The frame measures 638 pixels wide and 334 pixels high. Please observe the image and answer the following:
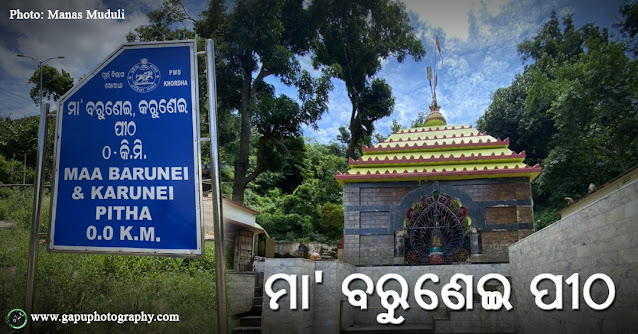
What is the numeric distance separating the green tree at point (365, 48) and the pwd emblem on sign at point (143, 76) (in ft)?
58.9

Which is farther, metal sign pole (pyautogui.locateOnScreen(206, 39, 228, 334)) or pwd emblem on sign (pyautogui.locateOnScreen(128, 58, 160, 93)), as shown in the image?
pwd emblem on sign (pyautogui.locateOnScreen(128, 58, 160, 93))

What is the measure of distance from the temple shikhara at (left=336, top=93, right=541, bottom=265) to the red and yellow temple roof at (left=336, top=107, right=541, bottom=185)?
2cm

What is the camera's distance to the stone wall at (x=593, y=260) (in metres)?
4.15

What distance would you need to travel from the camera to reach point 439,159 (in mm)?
10828

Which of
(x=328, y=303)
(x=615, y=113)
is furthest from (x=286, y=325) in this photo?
(x=615, y=113)

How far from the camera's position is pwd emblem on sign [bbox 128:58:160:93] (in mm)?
3303

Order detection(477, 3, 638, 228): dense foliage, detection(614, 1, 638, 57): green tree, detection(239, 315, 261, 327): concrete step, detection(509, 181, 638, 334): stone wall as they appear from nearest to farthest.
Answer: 1. detection(509, 181, 638, 334): stone wall
2. detection(239, 315, 261, 327): concrete step
3. detection(477, 3, 638, 228): dense foliage
4. detection(614, 1, 638, 57): green tree

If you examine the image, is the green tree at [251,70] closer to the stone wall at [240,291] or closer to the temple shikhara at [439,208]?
the temple shikhara at [439,208]

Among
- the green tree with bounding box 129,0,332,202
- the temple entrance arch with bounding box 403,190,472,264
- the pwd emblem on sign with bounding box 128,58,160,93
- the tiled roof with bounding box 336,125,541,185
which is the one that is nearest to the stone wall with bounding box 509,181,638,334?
the temple entrance arch with bounding box 403,190,472,264

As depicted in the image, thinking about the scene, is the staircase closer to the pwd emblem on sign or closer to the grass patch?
the grass patch

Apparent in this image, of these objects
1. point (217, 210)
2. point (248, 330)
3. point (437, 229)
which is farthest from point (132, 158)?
point (437, 229)

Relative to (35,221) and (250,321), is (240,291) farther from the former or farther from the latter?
(35,221)

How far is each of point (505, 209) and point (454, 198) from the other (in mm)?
1188

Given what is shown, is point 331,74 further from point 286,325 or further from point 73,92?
point 73,92
